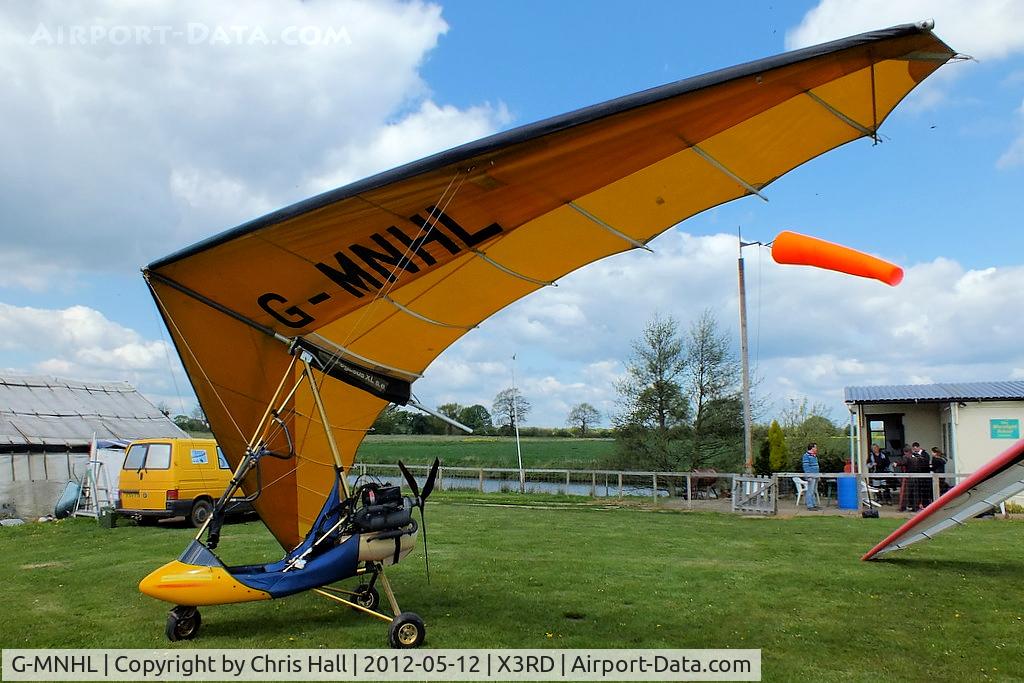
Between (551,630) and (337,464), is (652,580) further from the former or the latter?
(337,464)

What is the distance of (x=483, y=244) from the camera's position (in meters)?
5.89

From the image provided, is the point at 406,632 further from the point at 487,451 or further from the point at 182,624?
the point at 487,451

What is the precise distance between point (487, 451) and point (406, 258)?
161 ft

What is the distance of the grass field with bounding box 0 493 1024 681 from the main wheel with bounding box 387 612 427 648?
0.15 meters

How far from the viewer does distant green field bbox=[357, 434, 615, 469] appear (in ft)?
106

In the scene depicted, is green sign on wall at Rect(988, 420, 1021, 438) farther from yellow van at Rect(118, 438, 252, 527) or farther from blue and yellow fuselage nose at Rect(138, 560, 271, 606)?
blue and yellow fuselage nose at Rect(138, 560, 271, 606)

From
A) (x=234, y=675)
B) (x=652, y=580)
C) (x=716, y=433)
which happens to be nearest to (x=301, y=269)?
(x=234, y=675)

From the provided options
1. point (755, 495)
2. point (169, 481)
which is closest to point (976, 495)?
point (755, 495)

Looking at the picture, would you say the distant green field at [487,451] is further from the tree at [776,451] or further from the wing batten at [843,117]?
the wing batten at [843,117]

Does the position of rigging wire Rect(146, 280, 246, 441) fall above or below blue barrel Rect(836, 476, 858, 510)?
above

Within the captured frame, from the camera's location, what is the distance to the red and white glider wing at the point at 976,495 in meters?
7.27

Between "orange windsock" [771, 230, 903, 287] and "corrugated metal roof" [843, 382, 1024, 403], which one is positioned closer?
"orange windsock" [771, 230, 903, 287]

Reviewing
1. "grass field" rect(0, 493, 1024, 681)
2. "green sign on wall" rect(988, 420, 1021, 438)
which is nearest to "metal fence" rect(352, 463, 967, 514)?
"green sign on wall" rect(988, 420, 1021, 438)
